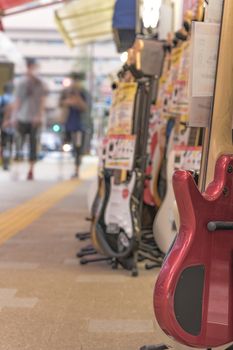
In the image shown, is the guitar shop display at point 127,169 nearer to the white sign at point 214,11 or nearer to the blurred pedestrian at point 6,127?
the white sign at point 214,11

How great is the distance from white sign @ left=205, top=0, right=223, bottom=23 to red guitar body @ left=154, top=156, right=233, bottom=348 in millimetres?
598

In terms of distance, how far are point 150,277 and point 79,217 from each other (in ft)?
8.05

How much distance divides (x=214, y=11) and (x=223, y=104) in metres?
0.35

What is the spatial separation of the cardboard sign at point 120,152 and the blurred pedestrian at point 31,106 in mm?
6090

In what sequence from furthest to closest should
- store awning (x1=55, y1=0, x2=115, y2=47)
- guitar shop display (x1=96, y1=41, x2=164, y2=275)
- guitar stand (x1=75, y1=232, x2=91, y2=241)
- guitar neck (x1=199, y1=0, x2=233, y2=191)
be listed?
1. store awning (x1=55, y1=0, x2=115, y2=47)
2. guitar stand (x1=75, y1=232, x2=91, y2=241)
3. guitar shop display (x1=96, y1=41, x2=164, y2=275)
4. guitar neck (x1=199, y1=0, x2=233, y2=191)

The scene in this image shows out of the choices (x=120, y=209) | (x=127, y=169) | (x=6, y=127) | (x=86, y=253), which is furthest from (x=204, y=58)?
(x=6, y=127)

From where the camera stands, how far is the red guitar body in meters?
1.80

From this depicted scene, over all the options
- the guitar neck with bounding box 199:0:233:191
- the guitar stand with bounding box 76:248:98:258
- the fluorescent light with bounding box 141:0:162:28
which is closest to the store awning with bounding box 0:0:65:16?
the fluorescent light with bounding box 141:0:162:28

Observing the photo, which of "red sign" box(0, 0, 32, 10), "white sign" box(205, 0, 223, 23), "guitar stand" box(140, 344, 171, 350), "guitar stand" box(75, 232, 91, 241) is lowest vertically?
"guitar stand" box(75, 232, 91, 241)

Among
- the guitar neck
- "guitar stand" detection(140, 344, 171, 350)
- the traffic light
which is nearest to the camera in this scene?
the guitar neck

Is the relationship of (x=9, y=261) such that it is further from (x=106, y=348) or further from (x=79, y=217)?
(x=79, y=217)

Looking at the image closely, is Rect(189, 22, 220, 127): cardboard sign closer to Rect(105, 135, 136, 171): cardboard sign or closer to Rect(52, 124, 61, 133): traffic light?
Rect(105, 135, 136, 171): cardboard sign

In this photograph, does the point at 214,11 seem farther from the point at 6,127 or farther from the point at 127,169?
the point at 6,127

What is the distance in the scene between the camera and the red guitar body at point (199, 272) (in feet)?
5.90
